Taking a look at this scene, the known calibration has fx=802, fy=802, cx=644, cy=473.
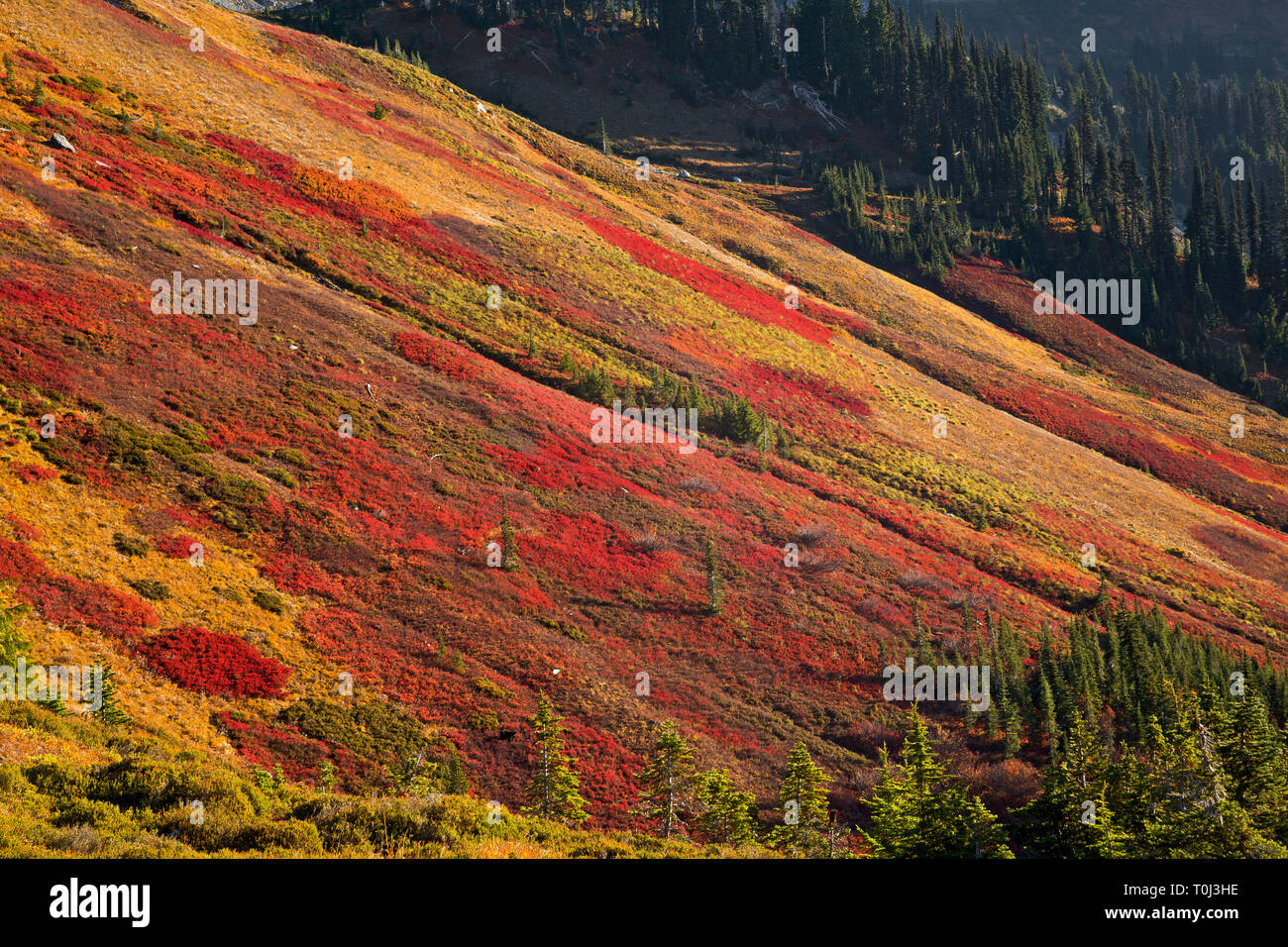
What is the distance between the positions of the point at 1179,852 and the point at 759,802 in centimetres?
1027

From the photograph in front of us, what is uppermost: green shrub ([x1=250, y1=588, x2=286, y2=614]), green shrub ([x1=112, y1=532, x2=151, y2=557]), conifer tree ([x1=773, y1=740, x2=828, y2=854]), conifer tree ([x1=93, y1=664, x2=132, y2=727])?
green shrub ([x1=112, y1=532, x2=151, y2=557])

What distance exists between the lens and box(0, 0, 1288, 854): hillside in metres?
21.1

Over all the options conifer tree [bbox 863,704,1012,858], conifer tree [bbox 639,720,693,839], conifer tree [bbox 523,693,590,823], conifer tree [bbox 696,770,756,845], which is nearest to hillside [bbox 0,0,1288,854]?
conifer tree [bbox 523,693,590,823]

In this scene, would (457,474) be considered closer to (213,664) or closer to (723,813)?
(213,664)

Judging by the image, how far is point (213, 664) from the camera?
64.5 ft

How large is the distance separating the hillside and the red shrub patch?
101 millimetres

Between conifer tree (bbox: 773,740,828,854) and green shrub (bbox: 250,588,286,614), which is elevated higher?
green shrub (bbox: 250,588,286,614)

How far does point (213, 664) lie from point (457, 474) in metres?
14.8

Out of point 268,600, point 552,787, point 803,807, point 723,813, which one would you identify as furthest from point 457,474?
point 803,807

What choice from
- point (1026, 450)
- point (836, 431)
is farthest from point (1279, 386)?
point (836, 431)

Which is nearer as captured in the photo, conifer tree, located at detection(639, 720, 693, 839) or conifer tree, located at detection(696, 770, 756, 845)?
conifer tree, located at detection(696, 770, 756, 845)

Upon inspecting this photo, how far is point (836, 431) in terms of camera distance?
53.5m

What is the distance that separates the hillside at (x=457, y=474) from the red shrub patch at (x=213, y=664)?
10 cm

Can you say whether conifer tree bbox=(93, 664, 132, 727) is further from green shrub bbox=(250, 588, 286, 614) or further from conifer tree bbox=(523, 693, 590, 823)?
conifer tree bbox=(523, 693, 590, 823)
